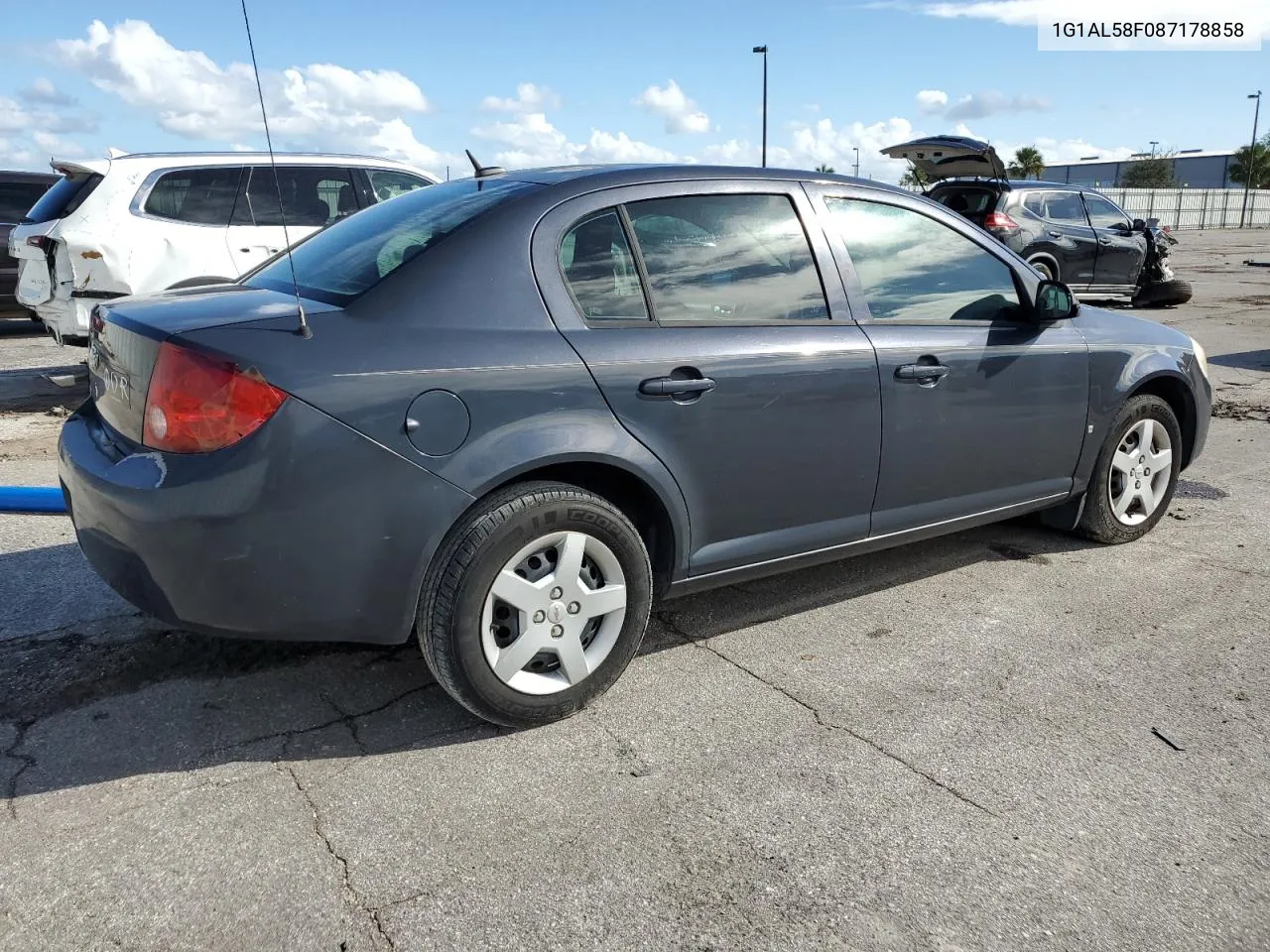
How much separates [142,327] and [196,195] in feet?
19.0

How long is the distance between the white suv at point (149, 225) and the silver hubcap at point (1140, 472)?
6139 millimetres

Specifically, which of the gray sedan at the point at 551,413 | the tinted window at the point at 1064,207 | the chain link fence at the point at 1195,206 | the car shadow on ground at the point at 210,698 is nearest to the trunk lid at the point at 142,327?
the gray sedan at the point at 551,413

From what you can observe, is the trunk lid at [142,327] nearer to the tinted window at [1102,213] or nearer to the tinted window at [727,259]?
the tinted window at [727,259]

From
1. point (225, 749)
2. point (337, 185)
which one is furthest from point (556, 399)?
point (337, 185)

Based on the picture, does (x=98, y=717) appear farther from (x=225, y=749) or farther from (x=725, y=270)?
(x=725, y=270)

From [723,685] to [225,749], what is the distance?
1.50 meters

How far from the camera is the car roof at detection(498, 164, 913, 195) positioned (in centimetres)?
326

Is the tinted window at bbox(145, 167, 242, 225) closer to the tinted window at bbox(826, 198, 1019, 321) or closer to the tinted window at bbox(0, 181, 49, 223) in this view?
the tinted window at bbox(0, 181, 49, 223)

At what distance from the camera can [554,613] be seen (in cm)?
298

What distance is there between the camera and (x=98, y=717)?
3.05 metres

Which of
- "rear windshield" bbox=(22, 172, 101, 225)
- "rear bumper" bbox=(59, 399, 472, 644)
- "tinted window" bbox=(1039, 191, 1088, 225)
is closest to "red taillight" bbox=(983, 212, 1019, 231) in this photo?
"tinted window" bbox=(1039, 191, 1088, 225)

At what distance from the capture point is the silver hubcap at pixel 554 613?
290 centimetres

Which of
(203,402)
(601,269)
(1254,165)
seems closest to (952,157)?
(601,269)

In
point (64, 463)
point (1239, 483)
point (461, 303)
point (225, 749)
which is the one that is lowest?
point (1239, 483)
